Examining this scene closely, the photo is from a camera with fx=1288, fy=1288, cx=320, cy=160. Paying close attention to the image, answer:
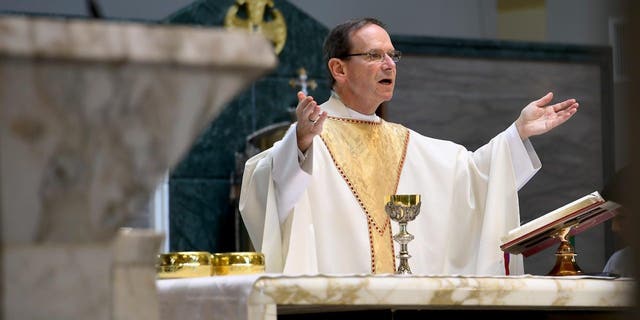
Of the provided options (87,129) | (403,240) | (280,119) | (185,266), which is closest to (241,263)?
(185,266)

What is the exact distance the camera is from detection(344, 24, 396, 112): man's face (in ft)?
16.2

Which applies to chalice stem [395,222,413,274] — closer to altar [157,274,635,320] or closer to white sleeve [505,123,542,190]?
altar [157,274,635,320]

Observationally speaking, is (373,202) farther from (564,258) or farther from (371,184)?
(564,258)

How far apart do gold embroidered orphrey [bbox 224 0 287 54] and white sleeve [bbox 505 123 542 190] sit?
3.66 meters

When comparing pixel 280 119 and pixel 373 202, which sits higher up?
pixel 280 119

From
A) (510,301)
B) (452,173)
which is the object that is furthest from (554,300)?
(452,173)

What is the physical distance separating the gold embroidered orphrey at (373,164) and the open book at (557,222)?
749 mm

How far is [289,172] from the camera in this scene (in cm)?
434

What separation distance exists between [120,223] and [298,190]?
2935mm

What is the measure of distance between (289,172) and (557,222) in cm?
96

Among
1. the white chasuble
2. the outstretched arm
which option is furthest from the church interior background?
the outstretched arm

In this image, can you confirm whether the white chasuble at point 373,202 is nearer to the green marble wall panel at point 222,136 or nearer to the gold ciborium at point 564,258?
the gold ciborium at point 564,258

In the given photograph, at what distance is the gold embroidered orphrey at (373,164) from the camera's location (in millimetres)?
4762

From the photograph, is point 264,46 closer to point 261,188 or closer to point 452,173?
point 261,188
